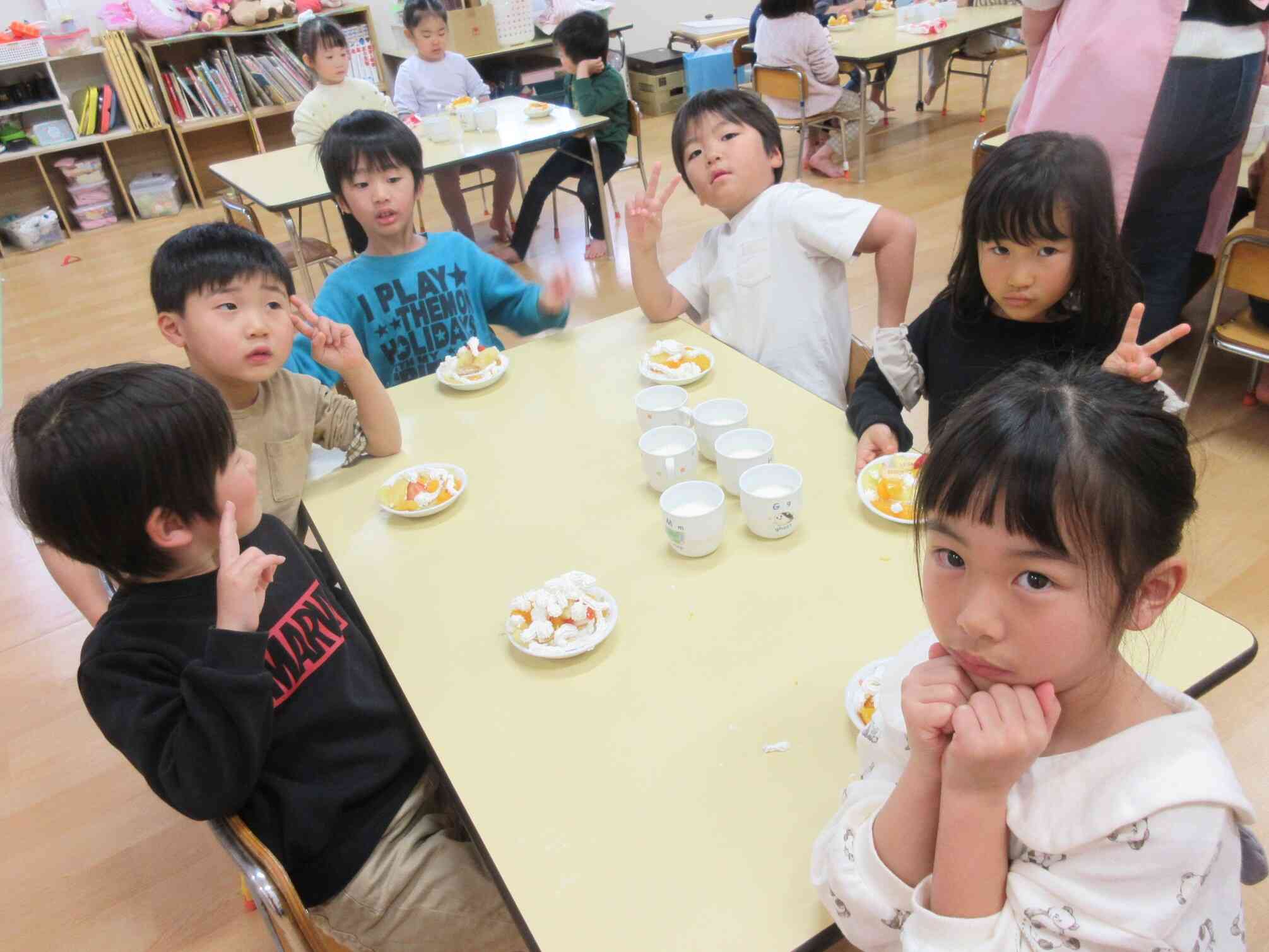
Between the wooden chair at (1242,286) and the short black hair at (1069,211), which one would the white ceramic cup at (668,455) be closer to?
the short black hair at (1069,211)

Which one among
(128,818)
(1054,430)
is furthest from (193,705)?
(128,818)

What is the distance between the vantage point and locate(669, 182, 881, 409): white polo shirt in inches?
71.4

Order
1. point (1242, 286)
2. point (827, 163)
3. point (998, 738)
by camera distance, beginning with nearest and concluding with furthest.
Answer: point (998, 738), point (1242, 286), point (827, 163)

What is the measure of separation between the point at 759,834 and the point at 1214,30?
2138mm

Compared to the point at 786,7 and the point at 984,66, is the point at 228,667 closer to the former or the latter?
the point at 786,7

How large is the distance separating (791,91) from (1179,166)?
2.58 m

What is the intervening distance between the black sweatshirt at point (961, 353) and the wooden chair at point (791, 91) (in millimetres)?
2964

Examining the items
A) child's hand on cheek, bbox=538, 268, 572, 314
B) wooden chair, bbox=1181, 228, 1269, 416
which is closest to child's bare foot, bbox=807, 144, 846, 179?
wooden chair, bbox=1181, 228, 1269, 416

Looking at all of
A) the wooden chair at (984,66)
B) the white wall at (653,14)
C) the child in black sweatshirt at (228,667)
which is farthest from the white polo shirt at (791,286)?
the white wall at (653,14)

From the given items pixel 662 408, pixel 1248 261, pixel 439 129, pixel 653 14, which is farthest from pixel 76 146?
pixel 1248 261

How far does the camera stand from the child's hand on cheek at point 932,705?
2.14ft

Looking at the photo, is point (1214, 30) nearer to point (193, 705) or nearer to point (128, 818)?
point (193, 705)

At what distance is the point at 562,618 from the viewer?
107cm

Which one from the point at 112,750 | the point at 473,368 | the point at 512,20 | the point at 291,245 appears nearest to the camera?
the point at 473,368
